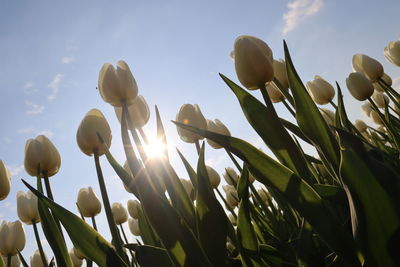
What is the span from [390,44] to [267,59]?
288 centimetres

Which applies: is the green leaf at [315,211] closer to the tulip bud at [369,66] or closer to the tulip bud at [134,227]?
the tulip bud at [369,66]

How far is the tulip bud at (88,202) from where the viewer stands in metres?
2.29

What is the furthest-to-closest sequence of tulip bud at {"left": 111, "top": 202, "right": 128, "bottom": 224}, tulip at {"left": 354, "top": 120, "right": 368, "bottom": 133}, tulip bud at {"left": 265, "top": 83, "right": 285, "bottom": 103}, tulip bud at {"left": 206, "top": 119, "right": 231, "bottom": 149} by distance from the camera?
tulip at {"left": 354, "top": 120, "right": 368, "bottom": 133} < tulip bud at {"left": 111, "top": 202, "right": 128, "bottom": 224} < tulip bud at {"left": 206, "top": 119, "right": 231, "bottom": 149} < tulip bud at {"left": 265, "top": 83, "right": 285, "bottom": 103}

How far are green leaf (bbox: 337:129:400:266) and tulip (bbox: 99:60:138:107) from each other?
0.94 meters

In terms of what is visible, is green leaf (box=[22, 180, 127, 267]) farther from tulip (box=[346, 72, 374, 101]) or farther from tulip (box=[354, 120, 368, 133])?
tulip (box=[354, 120, 368, 133])

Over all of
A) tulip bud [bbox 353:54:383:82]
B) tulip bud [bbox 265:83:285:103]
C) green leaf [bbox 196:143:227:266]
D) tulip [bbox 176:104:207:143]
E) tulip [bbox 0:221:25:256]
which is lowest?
green leaf [bbox 196:143:227:266]

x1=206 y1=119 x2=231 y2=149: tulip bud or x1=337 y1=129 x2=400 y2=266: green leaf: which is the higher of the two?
x1=206 y1=119 x2=231 y2=149: tulip bud

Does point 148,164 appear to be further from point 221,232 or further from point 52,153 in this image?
point 52,153

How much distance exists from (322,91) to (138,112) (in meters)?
1.80

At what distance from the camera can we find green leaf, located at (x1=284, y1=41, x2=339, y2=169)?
0.84 meters

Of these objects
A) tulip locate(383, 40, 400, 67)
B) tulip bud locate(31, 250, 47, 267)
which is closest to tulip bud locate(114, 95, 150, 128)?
tulip bud locate(31, 250, 47, 267)

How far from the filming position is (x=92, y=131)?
134 cm

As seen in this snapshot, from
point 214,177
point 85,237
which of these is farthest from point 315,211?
point 214,177

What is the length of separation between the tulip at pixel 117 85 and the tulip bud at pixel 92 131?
0.09 meters
